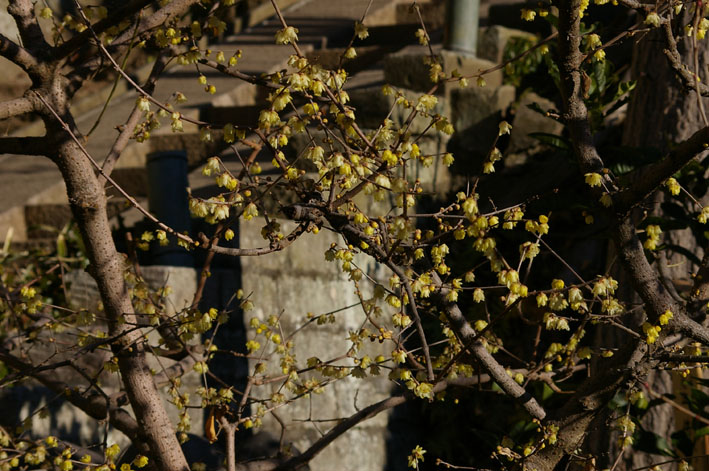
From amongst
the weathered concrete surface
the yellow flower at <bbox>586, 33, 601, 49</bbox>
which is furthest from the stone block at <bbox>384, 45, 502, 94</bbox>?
the yellow flower at <bbox>586, 33, 601, 49</bbox>

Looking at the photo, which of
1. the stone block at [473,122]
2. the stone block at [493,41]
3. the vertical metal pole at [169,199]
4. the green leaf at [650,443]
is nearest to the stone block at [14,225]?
the vertical metal pole at [169,199]

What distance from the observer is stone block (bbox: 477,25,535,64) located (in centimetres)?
565

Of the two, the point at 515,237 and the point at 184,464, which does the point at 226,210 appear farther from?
the point at 515,237

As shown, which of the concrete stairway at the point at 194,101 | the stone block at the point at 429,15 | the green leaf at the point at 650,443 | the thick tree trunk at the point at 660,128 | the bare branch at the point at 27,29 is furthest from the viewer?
the stone block at the point at 429,15

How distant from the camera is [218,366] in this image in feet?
14.0

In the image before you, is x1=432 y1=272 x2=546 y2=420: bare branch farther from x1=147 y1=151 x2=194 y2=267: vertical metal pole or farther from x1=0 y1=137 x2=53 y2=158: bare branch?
x1=147 y1=151 x2=194 y2=267: vertical metal pole

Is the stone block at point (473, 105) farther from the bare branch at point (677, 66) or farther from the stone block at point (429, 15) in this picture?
the bare branch at point (677, 66)

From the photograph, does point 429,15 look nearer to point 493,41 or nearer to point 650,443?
point 493,41

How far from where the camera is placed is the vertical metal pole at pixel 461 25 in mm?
5344

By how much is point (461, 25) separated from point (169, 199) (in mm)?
2312

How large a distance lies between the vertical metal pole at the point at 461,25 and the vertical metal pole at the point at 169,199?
80.7 inches

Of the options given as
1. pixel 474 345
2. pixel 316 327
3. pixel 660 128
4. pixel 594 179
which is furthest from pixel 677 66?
pixel 316 327

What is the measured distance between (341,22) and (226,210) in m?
5.28

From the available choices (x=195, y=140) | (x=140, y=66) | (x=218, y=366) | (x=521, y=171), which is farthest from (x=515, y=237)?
(x=140, y=66)
